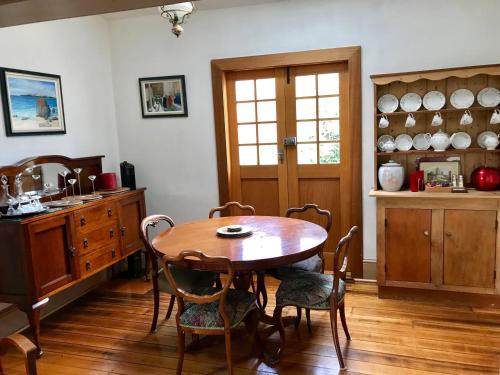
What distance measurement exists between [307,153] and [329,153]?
20cm

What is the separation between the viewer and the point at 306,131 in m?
3.86

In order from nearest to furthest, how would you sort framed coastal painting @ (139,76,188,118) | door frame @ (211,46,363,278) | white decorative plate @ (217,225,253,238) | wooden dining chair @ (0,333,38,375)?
1. wooden dining chair @ (0,333,38,375)
2. white decorative plate @ (217,225,253,238)
3. door frame @ (211,46,363,278)
4. framed coastal painting @ (139,76,188,118)

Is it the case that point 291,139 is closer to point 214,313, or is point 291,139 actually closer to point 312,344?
point 312,344

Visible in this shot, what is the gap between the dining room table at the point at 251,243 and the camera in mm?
2242

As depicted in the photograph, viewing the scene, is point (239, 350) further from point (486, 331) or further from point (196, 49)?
point (196, 49)

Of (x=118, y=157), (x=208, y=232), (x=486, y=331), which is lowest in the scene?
(x=486, y=331)

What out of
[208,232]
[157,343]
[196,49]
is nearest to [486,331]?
[208,232]

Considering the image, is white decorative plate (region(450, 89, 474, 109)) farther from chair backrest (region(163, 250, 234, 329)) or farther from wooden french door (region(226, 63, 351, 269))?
chair backrest (region(163, 250, 234, 329))

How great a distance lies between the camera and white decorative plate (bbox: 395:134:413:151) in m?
3.48

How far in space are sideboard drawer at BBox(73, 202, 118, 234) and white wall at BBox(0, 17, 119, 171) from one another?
64cm

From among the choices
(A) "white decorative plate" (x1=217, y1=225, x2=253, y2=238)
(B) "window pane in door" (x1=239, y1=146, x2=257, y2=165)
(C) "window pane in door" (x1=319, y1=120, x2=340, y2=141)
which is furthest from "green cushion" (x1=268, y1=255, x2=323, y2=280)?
(B) "window pane in door" (x1=239, y1=146, x2=257, y2=165)

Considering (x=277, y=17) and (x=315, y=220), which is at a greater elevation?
(x=277, y=17)

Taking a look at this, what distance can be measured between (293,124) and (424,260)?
1635 mm

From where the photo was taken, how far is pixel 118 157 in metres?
4.35
